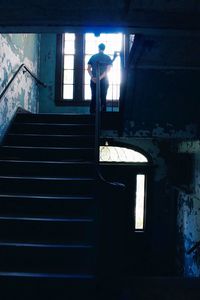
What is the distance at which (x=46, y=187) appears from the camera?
427 cm

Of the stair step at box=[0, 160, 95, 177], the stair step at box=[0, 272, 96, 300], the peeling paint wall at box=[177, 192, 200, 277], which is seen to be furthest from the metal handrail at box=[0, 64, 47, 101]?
the peeling paint wall at box=[177, 192, 200, 277]

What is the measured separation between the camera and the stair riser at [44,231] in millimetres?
3621

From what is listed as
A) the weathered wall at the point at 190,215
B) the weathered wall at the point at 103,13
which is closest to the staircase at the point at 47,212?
the weathered wall at the point at 103,13

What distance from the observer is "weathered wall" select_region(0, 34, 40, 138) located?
535 centimetres

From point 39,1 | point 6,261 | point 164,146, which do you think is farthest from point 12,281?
point 164,146

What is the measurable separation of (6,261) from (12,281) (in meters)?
0.32

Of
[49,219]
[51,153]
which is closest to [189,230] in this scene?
[51,153]

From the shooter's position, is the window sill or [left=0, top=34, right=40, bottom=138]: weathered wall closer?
[left=0, top=34, right=40, bottom=138]: weathered wall

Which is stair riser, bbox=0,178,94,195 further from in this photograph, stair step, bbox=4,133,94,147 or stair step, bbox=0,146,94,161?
stair step, bbox=4,133,94,147

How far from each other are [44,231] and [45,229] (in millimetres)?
23

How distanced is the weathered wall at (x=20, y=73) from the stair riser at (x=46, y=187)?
1215 millimetres

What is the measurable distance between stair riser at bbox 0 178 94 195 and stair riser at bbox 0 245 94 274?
97cm

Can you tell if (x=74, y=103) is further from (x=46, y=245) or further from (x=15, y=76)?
(x=46, y=245)

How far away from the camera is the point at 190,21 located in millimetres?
3176
